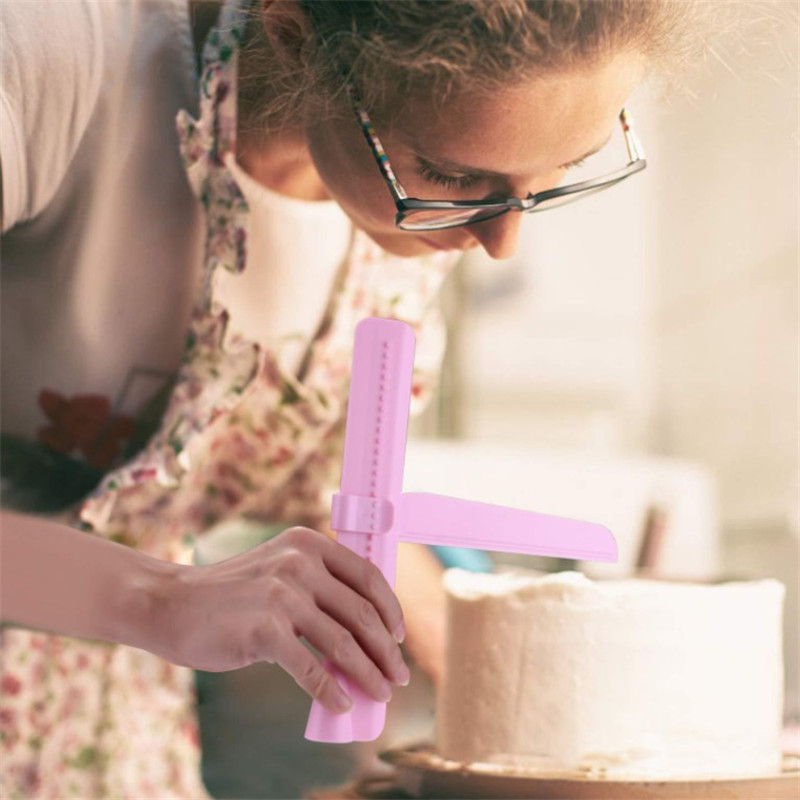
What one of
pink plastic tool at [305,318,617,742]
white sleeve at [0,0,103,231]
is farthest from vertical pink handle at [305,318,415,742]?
white sleeve at [0,0,103,231]

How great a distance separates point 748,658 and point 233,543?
506 mm

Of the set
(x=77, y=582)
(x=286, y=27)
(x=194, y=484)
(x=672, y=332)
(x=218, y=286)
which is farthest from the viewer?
(x=672, y=332)

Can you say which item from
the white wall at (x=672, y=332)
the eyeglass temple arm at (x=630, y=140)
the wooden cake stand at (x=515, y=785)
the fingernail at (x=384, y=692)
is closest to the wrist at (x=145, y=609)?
the fingernail at (x=384, y=692)

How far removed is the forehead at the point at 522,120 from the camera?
0.55 meters

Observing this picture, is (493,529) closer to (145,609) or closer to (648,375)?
(145,609)

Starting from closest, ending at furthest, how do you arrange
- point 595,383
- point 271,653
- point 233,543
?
point 271,653
point 233,543
point 595,383

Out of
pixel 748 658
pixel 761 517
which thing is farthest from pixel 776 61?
pixel 761 517

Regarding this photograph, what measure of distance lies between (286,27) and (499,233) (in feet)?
0.56

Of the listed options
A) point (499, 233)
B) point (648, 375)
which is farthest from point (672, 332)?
point (499, 233)

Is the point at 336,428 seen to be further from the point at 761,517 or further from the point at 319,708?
the point at 761,517

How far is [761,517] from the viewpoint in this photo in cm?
152

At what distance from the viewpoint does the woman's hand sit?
49 centimetres

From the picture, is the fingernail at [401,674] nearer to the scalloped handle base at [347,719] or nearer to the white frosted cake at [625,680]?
the scalloped handle base at [347,719]

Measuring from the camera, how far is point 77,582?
0.49m
